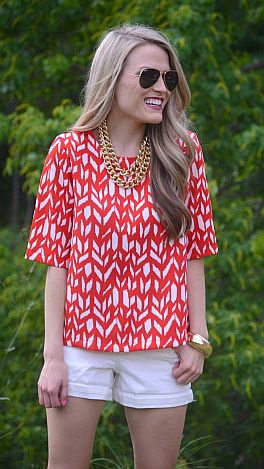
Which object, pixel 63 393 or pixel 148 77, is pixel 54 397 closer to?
pixel 63 393

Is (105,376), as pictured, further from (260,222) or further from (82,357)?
(260,222)

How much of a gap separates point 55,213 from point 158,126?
353 millimetres

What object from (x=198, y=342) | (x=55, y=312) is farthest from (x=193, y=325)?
(x=55, y=312)

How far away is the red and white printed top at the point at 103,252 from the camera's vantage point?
2.19m

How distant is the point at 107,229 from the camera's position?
86.0 inches


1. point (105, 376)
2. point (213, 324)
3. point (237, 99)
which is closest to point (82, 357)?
point (105, 376)

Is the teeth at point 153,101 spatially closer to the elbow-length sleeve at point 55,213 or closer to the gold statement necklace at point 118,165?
the gold statement necklace at point 118,165

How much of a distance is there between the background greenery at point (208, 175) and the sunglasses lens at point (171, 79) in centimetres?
143

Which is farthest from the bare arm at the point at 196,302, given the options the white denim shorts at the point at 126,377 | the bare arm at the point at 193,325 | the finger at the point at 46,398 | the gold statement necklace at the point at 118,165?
the finger at the point at 46,398

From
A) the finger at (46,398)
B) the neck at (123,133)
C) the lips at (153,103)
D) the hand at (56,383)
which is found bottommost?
the finger at (46,398)

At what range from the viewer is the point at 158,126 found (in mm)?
2311

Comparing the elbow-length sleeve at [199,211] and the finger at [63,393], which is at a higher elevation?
the elbow-length sleeve at [199,211]

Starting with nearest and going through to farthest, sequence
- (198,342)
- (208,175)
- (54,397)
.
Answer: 1. (54,397)
2. (198,342)
3. (208,175)

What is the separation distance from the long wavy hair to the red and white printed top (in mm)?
35
